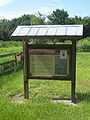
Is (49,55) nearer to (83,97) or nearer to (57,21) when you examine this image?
(83,97)

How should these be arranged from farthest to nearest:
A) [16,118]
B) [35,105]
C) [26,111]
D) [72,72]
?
[72,72] < [35,105] < [26,111] < [16,118]

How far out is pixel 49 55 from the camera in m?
9.57

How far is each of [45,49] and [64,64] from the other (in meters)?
0.71

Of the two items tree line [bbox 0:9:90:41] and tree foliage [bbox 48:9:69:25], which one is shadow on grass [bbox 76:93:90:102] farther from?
tree foliage [bbox 48:9:69:25]

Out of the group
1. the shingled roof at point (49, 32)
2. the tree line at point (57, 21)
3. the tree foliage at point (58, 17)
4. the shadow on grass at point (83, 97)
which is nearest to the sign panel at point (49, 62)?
the shingled roof at point (49, 32)

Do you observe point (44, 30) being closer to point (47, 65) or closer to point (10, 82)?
point (47, 65)

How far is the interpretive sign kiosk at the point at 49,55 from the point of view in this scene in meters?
9.34

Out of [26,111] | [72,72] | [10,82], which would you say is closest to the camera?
[26,111]

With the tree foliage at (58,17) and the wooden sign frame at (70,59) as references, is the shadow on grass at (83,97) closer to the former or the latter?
the wooden sign frame at (70,59)

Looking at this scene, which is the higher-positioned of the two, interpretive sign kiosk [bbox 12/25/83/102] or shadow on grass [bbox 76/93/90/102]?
interpretive sign kiosk [bbox 12/25/83/102]

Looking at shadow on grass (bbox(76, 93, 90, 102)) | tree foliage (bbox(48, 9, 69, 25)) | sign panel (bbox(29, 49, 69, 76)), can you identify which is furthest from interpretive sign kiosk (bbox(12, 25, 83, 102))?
tree foliage (bbox(48, 9, 69, 25))

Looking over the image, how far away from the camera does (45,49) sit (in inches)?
376

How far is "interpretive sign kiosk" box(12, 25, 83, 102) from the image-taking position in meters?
9.34

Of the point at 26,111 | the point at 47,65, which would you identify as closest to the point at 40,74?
the point at 47,65
